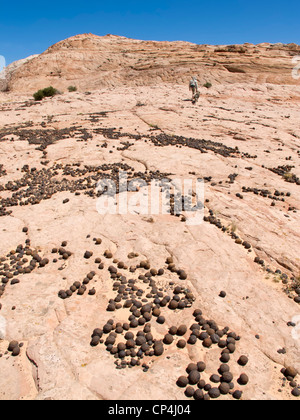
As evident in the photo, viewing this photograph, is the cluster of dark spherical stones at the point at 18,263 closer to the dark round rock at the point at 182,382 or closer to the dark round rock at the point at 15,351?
the dark round rock at the point at 15,351

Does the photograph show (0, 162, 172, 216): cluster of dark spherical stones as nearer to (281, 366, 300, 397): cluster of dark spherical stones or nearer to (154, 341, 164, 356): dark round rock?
(154, 341, 164, 356): dark round rock

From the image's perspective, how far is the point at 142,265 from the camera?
5.62 meters

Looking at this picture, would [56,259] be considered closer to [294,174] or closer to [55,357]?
[55,357]

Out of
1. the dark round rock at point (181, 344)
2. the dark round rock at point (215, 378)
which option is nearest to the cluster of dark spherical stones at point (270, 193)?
the dark round rock at point (181, 344)

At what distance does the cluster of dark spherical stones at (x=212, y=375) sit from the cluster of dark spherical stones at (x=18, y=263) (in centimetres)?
317

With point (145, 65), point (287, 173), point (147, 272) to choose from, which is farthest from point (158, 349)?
point (145, 65)

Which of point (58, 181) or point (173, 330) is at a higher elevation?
point (58, 181)

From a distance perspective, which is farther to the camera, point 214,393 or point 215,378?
point 215,378

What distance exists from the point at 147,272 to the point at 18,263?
247 cm

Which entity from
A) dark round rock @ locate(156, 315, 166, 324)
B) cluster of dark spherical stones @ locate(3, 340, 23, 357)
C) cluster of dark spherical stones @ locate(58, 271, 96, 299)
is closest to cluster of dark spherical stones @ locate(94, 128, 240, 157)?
cluster of dark spherical stones @ locate(58, 271, 96, 299)

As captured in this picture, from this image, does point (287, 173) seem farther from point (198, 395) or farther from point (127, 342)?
point (198, 395)

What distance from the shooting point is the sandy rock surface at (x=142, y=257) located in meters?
3.76

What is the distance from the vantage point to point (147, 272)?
5.49 metres
